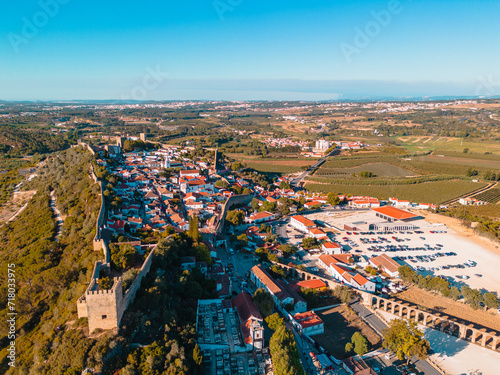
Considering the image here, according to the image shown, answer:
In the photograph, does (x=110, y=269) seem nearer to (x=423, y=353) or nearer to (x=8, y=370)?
(x=8, y=370)

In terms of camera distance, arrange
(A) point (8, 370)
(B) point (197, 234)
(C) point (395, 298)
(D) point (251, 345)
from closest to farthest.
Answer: (A) point (8, 370), (D) point (251, 345), (C) point (395, 298), (B) point (197, 234)

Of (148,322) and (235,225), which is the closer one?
(148,322)

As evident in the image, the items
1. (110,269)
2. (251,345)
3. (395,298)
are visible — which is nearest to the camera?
(251,345)

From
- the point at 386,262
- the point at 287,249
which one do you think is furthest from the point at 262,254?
the point at 386,262

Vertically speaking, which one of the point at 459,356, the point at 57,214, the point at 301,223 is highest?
the point at 57,214

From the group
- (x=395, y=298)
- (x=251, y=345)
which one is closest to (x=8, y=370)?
(x=251, y=345)

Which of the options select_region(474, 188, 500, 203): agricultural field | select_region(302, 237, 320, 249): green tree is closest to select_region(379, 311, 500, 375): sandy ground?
select_region(302, 237, 320, 249): green tree

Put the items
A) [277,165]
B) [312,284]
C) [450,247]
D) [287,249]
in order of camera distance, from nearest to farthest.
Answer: [312,284], [287,249], [450,247], [277,165]

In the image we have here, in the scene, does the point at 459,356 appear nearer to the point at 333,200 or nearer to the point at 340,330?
the point at 340,330
